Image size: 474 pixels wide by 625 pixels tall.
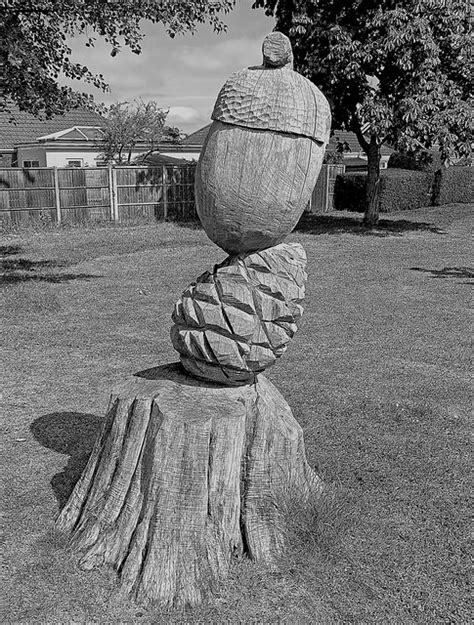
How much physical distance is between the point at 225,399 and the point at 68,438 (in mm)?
2143

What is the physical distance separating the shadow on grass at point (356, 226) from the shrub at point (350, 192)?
2644mm

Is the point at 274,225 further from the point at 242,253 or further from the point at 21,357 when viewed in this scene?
the point at 21,357

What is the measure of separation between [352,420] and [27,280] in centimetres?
732

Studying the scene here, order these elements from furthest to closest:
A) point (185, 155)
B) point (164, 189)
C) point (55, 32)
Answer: point (185, 155) < point (164, 189) < point (55, 32)

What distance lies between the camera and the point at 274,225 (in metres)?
2.97

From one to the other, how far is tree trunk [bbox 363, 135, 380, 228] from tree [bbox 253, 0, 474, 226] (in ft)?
4.53

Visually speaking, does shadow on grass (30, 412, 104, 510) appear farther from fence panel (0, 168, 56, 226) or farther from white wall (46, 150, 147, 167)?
white wall (46, 150, 147, 167)

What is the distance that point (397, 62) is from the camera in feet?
51.6

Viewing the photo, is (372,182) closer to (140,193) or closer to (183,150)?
(140,193)

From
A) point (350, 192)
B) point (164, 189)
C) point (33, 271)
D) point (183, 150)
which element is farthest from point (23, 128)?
point (33, 271)

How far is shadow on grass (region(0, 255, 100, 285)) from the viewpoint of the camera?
10.9m

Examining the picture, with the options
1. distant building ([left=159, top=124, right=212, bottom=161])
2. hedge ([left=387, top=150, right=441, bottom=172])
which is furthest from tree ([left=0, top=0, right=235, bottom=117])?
distant building ([left=159, top=124, right=212, bottom=161])

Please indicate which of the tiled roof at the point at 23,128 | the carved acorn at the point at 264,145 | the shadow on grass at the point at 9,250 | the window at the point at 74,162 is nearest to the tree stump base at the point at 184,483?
the carved acorn at the point at 264,145

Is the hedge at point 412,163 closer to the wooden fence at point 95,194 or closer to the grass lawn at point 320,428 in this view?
the wooden fence at point 95,194
